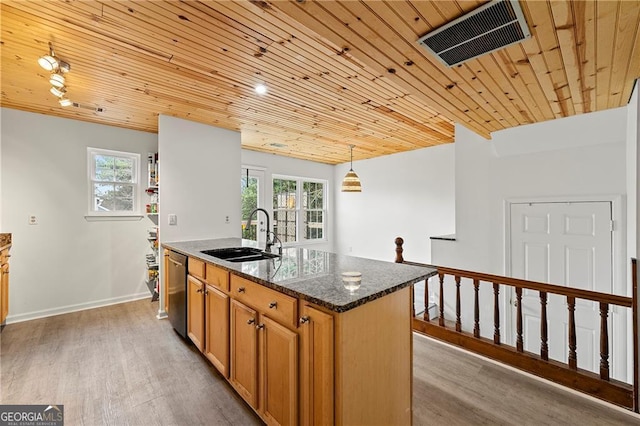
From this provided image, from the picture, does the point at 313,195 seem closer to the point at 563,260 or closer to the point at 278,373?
the point at 563,260

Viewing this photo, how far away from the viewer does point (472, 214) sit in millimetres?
3666

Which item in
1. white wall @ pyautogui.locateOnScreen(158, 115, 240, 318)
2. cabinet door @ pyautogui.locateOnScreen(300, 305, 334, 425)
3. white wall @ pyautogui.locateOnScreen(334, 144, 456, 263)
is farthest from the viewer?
white wall @ pyautogui.locateOnScreen(334, 144, 456, 263)

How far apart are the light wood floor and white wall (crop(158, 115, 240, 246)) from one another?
1.39 m

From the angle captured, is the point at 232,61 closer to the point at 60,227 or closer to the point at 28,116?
the point at 28,116

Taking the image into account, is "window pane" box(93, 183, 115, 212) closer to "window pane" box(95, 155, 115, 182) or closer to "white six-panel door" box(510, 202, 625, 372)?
"window pane" box(95, 155, 115, 182)

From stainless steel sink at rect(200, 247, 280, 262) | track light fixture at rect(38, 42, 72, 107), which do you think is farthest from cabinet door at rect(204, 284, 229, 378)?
track light fixture at rect(38, 42, 72, 107)

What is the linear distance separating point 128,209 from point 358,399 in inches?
162

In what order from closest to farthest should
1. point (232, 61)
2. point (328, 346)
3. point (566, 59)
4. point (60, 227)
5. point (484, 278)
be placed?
point (328, 346)
point (566, 59)
point (232, 61)
point (484, 278)
point (60, 227)

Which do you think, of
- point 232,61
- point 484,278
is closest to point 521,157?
point 484,278

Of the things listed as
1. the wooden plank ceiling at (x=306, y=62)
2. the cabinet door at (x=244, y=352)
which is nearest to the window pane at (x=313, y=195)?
the wooden plank ceiling at (x=306, y=62)

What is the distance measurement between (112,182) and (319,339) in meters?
4.03

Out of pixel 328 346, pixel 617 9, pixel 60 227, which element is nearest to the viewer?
pixel 328 346

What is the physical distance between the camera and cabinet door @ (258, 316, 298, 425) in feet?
4.66

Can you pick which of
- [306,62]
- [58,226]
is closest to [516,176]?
[306,62]
